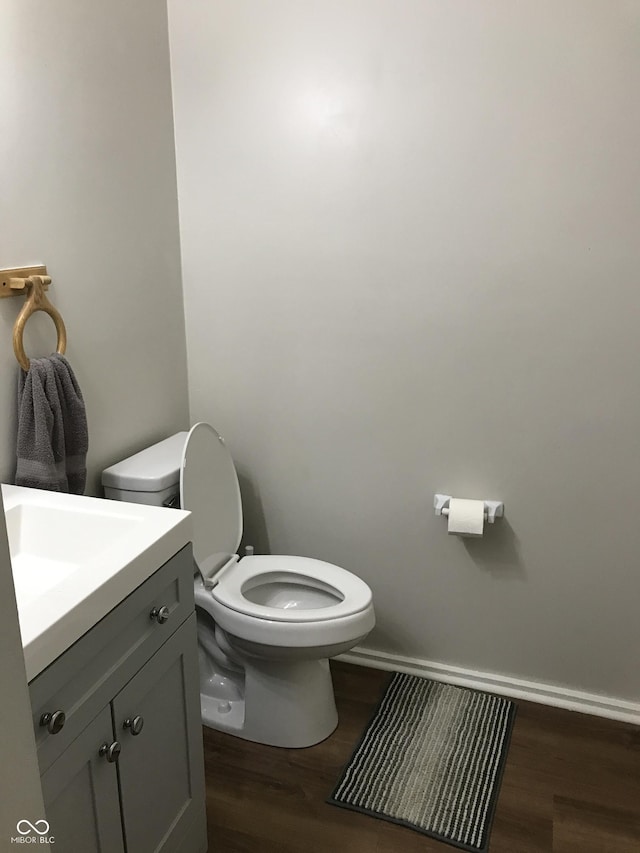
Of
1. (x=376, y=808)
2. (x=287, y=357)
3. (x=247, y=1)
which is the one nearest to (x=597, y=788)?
(x=376, y=808)

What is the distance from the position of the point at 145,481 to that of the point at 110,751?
2.68ft

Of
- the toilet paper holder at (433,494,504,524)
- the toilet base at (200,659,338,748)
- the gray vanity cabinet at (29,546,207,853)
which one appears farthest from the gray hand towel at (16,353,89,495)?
the toilet paper holder at (433,494,504,524)

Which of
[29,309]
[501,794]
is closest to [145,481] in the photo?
[29,309]

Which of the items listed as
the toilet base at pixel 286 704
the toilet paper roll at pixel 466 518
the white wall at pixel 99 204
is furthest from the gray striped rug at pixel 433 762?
the white wall at pixel 99 204

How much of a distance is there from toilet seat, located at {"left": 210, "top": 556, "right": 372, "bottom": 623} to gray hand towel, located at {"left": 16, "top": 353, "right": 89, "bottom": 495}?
23.2 inches

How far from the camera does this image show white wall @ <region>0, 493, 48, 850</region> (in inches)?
25.8

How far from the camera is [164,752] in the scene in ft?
4.77

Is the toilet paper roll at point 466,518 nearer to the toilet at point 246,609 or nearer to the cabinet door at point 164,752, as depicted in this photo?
the toilet at point 246,609

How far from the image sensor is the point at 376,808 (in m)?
1.85

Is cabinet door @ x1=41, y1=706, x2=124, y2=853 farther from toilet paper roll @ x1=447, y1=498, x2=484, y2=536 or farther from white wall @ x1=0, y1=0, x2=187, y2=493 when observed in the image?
toilet paper roll @ x1=447, y1=498, x2=484, y2=536

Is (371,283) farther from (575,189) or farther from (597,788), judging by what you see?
(597,788)

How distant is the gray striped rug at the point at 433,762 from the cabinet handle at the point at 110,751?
86 cm

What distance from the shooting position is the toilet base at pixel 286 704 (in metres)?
2.04

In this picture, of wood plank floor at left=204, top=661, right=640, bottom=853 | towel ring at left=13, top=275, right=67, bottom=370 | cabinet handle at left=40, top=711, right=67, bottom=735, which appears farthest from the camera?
wood plank floor at left=204, top=661, right=640, bottom=853
